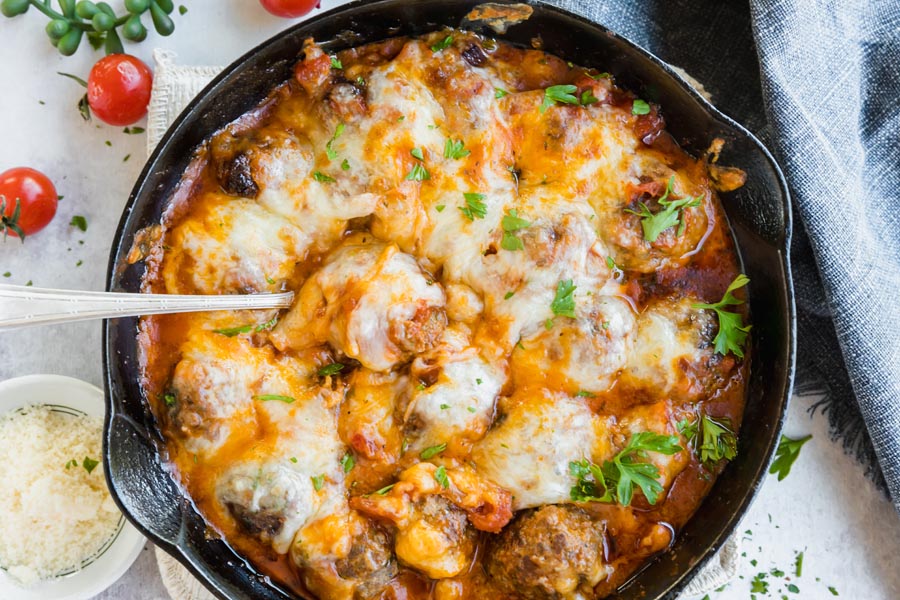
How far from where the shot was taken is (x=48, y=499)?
11.5 feet

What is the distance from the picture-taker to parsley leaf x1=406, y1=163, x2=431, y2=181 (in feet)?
10.6

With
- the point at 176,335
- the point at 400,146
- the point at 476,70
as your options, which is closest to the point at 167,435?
the point at 176,335

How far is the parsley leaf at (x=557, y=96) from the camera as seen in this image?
3324 mm

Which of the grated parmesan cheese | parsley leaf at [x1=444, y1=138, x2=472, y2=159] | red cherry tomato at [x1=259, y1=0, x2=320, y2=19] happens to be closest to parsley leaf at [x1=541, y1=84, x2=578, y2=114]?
parsley leaf at [x1=444, y1=138, x2=472, y2=159]

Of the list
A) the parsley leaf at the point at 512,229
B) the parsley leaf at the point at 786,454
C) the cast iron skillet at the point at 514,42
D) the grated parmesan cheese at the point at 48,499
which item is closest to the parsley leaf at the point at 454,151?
the parsley leaf at the point at 512,229

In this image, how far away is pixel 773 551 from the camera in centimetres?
390

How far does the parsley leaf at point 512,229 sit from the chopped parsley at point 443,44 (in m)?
0.76

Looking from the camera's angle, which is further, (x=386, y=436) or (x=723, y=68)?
(x=723, y=68)

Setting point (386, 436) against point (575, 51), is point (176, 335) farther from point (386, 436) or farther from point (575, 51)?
point (575, 51)

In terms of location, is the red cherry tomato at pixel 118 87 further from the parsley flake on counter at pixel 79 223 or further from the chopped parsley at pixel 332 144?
the chopped parsley at pixel 332 144

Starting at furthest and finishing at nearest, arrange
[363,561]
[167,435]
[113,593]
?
[113,593]
[167,435]
[363,561]

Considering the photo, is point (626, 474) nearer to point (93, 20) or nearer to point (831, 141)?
point (831, 141)

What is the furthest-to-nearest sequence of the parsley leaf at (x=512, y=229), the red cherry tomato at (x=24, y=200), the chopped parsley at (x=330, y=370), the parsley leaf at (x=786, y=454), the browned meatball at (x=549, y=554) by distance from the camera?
the parsley leaf at (x=786, y=454), the red cherry tomato at (x=24, y=200), the chopped parsley at (x=330, y=370), the parsley leaf at (x=512, y=229), the browned meatball at (x=549, y=554)

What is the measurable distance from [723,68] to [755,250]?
1.01 m
